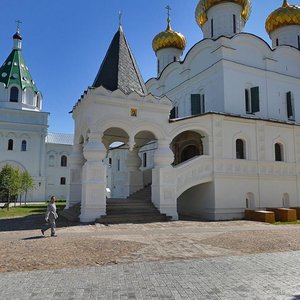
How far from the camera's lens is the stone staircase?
12438 mm

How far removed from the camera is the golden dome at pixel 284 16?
74.6 ft

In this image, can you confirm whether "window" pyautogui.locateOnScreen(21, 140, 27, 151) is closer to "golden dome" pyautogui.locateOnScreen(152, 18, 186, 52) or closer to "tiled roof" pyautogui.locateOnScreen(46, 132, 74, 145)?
"tiled roof" pyautogui.locateOnScreen(46, 132, 74, 145)

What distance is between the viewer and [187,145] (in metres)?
18.0

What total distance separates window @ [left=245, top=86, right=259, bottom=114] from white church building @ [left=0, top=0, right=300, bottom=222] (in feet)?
0.18

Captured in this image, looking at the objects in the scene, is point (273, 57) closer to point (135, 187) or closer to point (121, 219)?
point (135, 187)

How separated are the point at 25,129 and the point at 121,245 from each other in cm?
3225

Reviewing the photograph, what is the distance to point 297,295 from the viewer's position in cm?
436

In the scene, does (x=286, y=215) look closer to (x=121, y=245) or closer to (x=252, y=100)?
(x=252, y=100)

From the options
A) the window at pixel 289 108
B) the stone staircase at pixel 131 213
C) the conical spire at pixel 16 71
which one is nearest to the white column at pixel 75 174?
the stone staircase at pixel 131 213

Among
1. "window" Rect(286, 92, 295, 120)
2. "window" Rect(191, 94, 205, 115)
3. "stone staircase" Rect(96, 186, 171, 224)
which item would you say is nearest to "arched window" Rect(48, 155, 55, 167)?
"window" Rect(191, 94, 205, 115)

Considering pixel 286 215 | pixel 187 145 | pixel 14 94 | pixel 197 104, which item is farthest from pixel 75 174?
pixel 14 94

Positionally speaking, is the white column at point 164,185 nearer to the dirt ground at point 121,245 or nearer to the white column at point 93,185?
the white column at point 93,185

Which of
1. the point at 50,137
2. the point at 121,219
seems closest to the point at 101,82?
the point at 121,219

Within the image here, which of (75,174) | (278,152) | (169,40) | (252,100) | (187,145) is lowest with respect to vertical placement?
(75,174)
